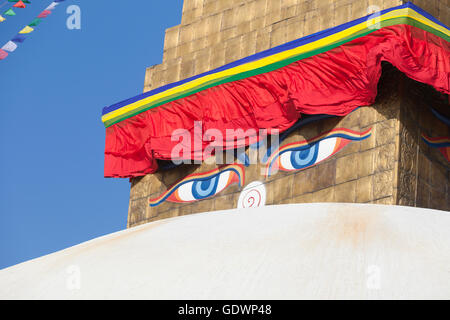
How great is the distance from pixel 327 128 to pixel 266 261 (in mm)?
6778

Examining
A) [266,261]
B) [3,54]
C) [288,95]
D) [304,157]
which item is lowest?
[266,261]

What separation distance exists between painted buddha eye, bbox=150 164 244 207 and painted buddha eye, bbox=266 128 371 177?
699 millimetres

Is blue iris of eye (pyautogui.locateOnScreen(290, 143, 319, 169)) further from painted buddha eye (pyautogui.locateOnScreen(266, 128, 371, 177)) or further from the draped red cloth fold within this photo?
the draped red cloth fold

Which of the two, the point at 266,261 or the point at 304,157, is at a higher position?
the point at 304,157

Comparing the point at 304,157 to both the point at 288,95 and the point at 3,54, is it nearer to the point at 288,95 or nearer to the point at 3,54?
the point at 288,95

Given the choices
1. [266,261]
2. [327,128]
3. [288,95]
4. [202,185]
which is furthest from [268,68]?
[266,261]

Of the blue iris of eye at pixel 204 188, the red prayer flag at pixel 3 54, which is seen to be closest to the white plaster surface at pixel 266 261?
the red prayer flag at pixel 3 54

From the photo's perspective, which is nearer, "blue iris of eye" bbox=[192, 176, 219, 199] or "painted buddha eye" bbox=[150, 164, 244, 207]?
"painted buddha eye" bbox=[150, 164, 244, 207]

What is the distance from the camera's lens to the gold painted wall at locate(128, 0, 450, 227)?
1185 cm

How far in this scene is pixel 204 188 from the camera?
548 inches

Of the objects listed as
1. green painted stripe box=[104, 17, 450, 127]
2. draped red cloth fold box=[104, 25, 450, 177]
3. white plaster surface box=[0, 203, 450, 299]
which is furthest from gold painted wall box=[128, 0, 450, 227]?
white plaster surface box=[0, 203, 450, 299]

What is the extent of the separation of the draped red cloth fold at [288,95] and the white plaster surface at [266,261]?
180 inches

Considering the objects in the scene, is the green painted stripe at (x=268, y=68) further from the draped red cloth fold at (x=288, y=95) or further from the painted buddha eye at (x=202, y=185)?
the painted buddha eye at (x=202, y=185)
